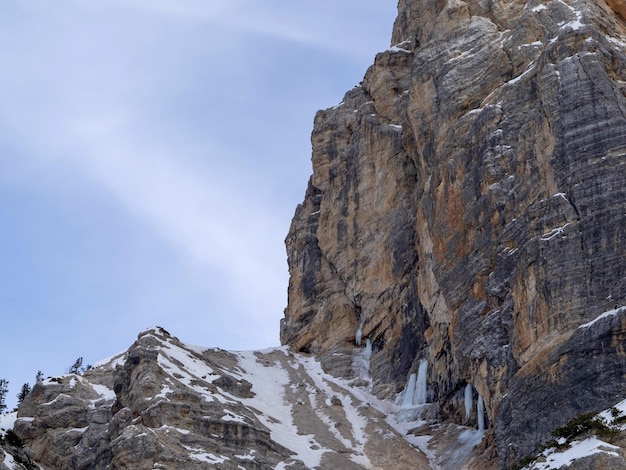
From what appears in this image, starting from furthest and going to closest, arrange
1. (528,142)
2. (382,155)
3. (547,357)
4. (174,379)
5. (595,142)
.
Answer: (382,155) → (174,379) → (528,142) → (595,142) → (547,357)

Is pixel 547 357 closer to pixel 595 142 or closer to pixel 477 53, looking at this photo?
pixel 595 142

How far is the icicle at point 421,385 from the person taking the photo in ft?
295

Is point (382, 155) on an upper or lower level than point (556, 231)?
upper

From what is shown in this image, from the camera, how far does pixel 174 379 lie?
85188 mm

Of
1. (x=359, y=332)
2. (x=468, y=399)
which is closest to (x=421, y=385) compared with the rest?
(x=468, y=399)

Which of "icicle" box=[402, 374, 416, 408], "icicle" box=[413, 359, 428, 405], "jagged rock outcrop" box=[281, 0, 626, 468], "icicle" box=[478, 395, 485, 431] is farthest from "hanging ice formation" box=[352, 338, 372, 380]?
"icicle" box=[478, 395, 485, 431]

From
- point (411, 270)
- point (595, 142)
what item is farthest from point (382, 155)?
point (595, 142)

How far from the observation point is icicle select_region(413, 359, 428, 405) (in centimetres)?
8994

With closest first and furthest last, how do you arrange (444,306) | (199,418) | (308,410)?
(199,418)
(444,306)
(308,410)

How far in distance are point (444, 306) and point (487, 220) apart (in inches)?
463

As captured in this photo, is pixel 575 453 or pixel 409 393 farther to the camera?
pixel 409 393

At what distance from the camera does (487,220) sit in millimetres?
76625

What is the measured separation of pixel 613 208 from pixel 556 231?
4.09m

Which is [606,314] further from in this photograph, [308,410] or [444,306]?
[308,410]
